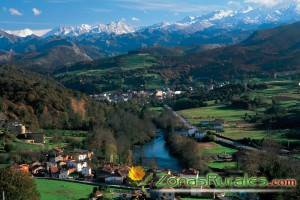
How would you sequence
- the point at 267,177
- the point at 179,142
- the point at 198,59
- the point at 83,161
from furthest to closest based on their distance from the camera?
1. the point at 198,59
2. the point at 179,142
3. the point at 83,161
4. the point at 267,177

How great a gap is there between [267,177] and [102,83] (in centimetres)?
10259

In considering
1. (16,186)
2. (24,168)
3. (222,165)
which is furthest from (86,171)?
(16,186)

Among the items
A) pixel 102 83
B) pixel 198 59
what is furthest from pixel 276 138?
pixel 198 59

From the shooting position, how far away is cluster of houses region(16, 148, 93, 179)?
3963 centimetres

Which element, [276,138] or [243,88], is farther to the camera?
[243,88]

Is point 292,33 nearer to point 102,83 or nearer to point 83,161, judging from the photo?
point 102,83

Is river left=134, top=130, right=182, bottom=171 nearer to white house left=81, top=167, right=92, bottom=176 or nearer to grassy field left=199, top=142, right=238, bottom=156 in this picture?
grassy field left=199, top=142, right=238, bottom=156

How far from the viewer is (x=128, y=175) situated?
121ft

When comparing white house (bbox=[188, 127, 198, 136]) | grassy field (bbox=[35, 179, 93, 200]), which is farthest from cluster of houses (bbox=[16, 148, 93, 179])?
white house (bbox=[188, 127, 198, 136])

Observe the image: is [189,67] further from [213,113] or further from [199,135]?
[199,135]

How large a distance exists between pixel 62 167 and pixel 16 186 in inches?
567

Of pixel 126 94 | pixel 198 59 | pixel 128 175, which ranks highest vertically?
pixel 198 59

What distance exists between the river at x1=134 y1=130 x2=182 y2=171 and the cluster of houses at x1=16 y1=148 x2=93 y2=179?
183 inches

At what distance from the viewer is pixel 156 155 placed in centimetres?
5206
